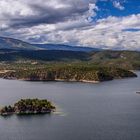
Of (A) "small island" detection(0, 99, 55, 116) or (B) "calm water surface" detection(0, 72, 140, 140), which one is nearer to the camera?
(B) "calm water surface" detection(0, 72, 140, 140)

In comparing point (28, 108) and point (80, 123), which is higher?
point (28, 108)

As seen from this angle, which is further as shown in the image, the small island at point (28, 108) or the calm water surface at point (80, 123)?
the small island at point (28, 108)

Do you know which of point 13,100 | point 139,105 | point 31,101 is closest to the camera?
point 31,101

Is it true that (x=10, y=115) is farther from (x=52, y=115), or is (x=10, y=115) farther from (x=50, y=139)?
(x=50, y=139)

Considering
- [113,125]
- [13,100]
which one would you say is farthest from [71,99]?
[113,125]

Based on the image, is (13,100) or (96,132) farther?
(13,100)

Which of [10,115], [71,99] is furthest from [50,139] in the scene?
[71,99]

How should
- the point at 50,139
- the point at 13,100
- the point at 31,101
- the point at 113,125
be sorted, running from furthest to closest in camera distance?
the point at 13,100, the point at 31,101, the point at 113,125, the point at 50,139

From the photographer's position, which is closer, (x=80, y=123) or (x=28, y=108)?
(x=80, y=123)
